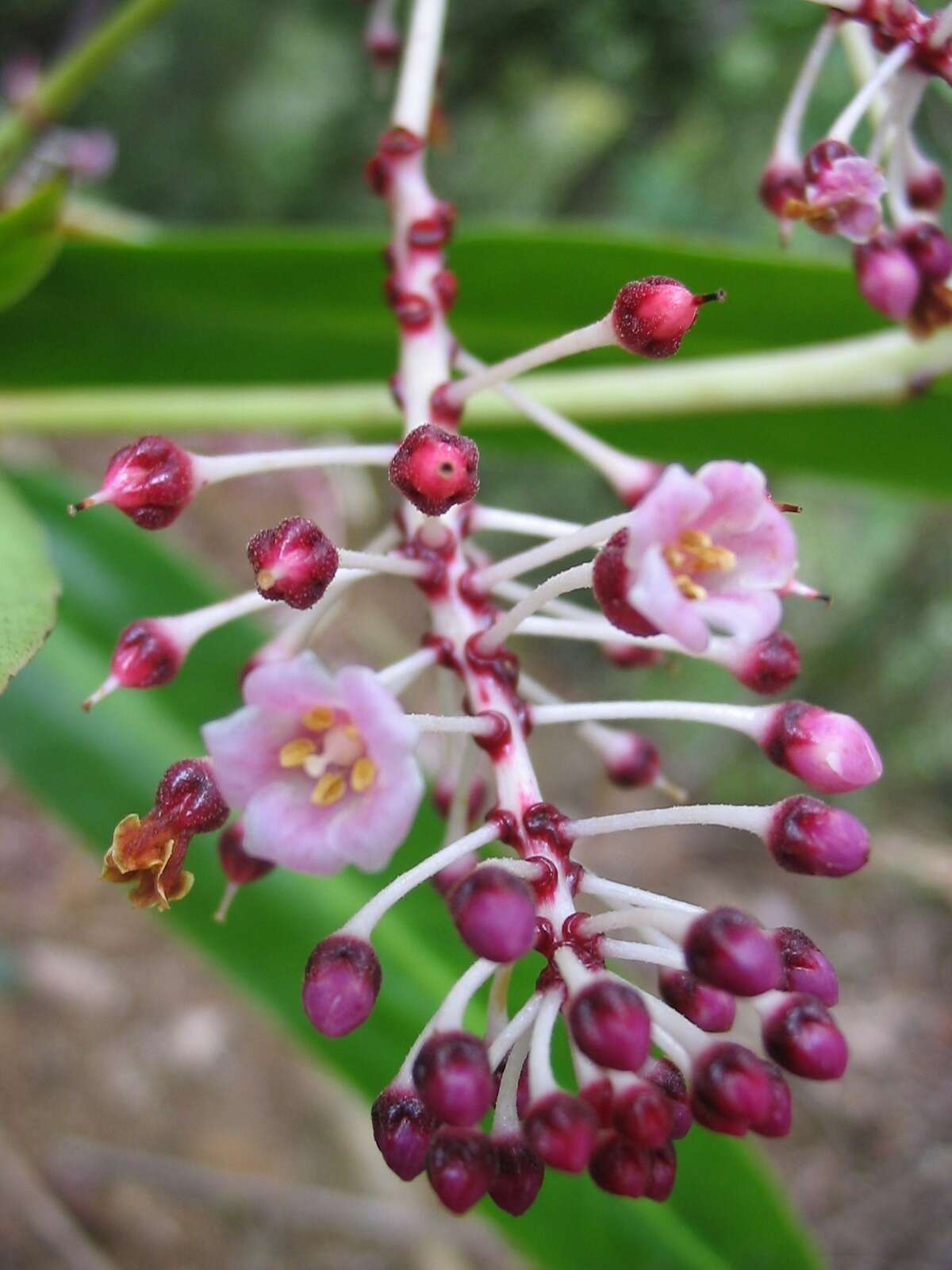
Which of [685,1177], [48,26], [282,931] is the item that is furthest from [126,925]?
[48,26]

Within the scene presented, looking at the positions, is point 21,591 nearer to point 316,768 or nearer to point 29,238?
point 316,768

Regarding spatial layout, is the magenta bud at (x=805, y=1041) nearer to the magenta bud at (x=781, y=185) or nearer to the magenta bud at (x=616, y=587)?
the magenta bud at (x=616, y=587)

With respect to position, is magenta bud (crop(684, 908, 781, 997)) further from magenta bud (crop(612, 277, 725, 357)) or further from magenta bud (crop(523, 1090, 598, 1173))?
magenta bud (crop(612, 277, 725, 357))

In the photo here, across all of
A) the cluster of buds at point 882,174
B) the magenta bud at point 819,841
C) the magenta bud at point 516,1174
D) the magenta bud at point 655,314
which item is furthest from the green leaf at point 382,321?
the magenta bud at point 516,1174

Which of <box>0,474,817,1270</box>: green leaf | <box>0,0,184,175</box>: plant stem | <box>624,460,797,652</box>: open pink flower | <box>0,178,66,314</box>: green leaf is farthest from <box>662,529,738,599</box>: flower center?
<box>0,0,184,175</box>: plant stem

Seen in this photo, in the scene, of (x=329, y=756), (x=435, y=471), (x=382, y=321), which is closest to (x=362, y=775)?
(x=329, y=756)
